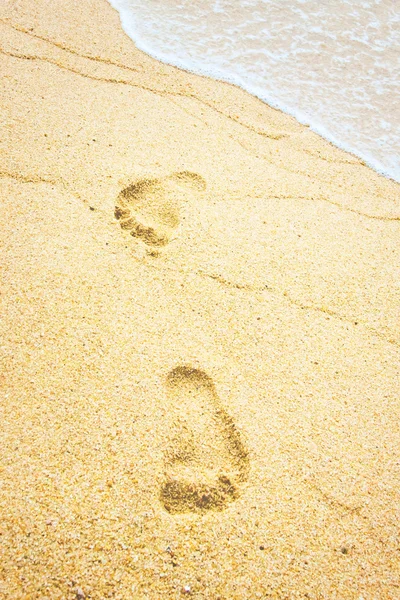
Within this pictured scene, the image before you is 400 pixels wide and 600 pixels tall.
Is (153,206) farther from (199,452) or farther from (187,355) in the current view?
(199,452)

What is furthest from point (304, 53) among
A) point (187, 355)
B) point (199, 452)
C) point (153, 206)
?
point (199, 452)

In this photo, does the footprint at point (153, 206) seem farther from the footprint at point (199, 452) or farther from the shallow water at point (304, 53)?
the shallow water at point (304, 53)

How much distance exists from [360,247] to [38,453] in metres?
1.56

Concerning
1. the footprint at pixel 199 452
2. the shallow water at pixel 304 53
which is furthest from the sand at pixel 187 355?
the shallow water at pixel 304 53

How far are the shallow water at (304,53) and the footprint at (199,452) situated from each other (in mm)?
1869

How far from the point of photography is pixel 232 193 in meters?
2.16

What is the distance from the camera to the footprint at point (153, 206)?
1892 mm

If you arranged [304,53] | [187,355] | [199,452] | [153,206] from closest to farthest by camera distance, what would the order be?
[199,452] < [187,355] < [153,206] < [304,53]

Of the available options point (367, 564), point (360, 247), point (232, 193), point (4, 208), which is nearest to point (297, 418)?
point (367, 564)

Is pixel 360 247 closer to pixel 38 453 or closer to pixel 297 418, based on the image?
pixel 297 418

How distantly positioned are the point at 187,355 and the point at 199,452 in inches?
13.1

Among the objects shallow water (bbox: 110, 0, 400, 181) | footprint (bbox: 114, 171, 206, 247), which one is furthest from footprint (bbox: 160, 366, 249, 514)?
shallow water (bbox: 110, 0, 400, 181)

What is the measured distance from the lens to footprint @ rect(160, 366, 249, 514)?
129 centimetres

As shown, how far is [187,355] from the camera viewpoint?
5.17ft
